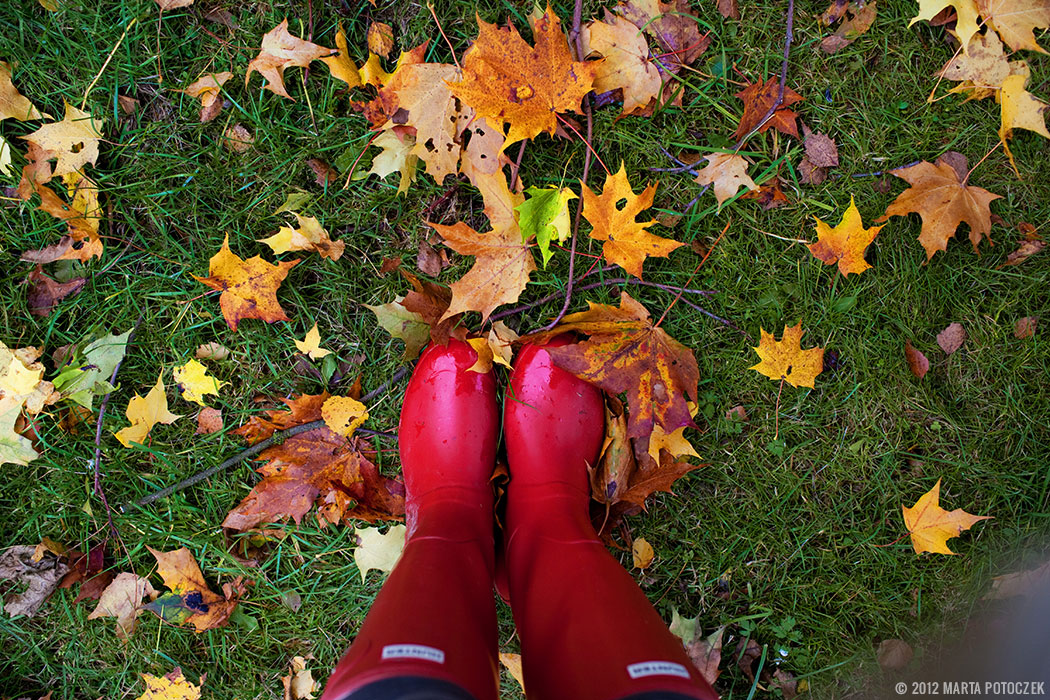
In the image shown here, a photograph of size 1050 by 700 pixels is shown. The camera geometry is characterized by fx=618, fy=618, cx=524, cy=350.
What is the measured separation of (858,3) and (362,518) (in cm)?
203

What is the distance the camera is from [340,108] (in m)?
1.76

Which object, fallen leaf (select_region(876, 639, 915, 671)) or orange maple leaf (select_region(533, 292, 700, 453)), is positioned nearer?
orange maple leaf (select_region(533, 292, 700, 453))

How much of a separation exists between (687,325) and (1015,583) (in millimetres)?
1209

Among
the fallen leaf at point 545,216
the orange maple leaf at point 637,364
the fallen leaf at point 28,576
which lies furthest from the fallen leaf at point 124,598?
the fallen leaf at point 545,216

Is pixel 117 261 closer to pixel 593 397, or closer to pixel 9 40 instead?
pixel 9 40

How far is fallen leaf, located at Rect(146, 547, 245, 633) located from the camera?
1.81 metres

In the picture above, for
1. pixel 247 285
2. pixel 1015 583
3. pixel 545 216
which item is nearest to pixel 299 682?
pixel 247 285

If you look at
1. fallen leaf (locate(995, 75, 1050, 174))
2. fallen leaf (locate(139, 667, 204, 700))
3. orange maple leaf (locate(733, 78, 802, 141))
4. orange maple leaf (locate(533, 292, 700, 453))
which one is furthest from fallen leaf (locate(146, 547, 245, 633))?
fallen leaf (locate(995, 75, 1050, 174))

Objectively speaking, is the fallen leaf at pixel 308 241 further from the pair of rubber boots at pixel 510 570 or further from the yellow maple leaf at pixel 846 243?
the yellow maple leaf at pixel 846 243

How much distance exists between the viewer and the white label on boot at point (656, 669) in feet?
3.12

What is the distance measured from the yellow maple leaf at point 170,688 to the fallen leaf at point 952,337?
240cm

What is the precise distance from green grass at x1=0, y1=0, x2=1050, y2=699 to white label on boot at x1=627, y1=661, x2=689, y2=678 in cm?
82


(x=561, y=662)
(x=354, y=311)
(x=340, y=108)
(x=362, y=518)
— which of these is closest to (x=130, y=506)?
(x=362, y=518)

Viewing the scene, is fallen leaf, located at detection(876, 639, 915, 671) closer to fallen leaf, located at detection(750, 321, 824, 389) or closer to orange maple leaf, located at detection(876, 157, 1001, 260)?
fallen leaf, located at detection(750, 321, 824, 389)
